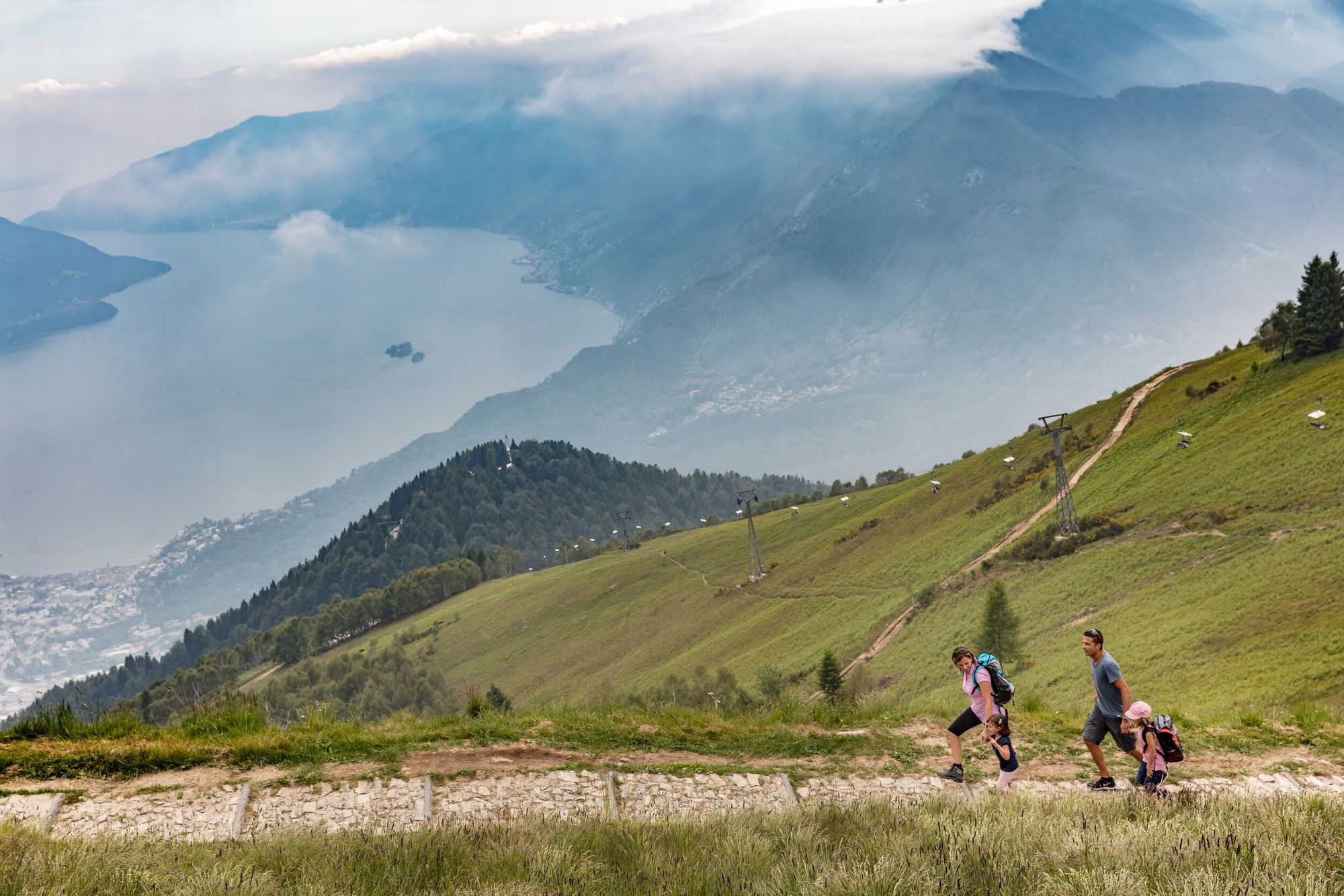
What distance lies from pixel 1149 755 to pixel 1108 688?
4.79 ft

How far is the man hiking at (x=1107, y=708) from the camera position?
1320 centimetres

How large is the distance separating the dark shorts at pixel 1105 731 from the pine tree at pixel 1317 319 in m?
60.0

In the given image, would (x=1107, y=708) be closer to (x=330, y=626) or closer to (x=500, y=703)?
(x=500, y=703)

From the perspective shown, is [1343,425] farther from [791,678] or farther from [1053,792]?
[1053,792]

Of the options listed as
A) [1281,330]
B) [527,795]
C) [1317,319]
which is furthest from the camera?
[1281,330]

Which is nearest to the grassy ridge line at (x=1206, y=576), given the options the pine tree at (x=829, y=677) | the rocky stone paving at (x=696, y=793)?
the pine tree at (x=829, y=677)

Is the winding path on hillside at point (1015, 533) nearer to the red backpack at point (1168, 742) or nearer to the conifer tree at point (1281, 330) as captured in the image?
the conifer tree at point (1281, 330)

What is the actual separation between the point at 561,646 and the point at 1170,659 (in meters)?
81.7

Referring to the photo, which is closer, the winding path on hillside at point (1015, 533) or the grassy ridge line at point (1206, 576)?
the grassy ridge line at point (1206, 576)

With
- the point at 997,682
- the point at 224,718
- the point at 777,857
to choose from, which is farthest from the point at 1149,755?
the point at 224,718

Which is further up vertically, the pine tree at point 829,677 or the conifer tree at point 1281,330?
the conifer tree at point 1281,330

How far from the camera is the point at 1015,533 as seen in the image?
6294 centimetres

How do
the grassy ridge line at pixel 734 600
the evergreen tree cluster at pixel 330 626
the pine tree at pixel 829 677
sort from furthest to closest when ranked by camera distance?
the evergreen tree cluster at pixel 330 626
the grassy ridge line at pixel 734 600
the pine tree at pixel 829 677

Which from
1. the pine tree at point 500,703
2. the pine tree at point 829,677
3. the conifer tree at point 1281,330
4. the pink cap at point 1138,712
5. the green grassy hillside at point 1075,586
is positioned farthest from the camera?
the conifer tree at point 1281,330
